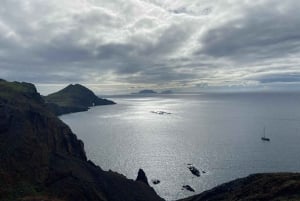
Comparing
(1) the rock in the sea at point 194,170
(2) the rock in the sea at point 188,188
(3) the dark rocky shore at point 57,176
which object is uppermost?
(3) the dark rocky shore at point 57,176

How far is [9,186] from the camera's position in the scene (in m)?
87.6

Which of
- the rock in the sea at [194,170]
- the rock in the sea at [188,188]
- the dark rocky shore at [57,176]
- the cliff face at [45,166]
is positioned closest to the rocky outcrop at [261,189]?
the dark rocky shore at [57,176]

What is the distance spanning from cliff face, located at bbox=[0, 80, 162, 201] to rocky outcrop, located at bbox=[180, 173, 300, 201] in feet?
98.1

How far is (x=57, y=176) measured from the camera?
101312mm

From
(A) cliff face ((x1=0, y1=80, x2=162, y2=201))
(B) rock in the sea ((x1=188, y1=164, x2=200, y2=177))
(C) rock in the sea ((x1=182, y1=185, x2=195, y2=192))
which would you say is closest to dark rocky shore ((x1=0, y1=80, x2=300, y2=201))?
(A) cliff face ((x1=0, y1=80, x2=162, y2=201))

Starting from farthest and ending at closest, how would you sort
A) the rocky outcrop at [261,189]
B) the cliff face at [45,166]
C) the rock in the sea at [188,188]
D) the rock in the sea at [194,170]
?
1. the rock in the sea at [194,170]
2. the rock in the sea at [188,188]
3. the cliff face at [45,166]
4. the rocky outcrop at [261,189]

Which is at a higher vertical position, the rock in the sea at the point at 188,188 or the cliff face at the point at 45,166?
the cliff face at the point at 45,166

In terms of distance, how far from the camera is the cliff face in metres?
92.5

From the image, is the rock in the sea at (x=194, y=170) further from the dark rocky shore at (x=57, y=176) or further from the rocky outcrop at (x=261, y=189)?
the rocky outcrop at (x=261, y=189)

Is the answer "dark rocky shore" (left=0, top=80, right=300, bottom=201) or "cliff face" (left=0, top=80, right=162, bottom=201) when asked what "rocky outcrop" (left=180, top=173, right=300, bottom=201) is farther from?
"cliff face" (left=0, top=80, right=162, bottom=201)

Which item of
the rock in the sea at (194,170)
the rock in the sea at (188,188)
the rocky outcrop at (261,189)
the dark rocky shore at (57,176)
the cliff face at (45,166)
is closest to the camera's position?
the rocky outcrop at (261,189)

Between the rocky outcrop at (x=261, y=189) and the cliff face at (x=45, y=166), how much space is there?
98.1 ft

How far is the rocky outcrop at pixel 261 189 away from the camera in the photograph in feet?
236

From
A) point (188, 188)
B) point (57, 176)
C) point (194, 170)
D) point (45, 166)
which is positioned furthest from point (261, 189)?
point (45, 166)
